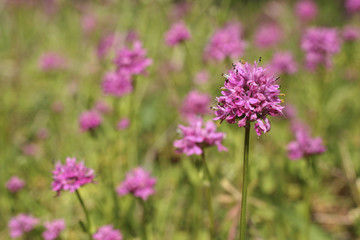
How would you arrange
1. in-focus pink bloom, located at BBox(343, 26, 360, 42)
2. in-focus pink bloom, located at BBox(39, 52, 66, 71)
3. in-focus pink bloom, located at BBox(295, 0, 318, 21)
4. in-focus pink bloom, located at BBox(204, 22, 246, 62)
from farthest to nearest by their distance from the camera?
in-focus pink bloom, located at BBox(295, 0, 318, 21), in-focus pink bloom, located at BBox(39, 52, 66, 71), in-focus pink bloom, located at BBox(343, 26, 360, 42), in-focus pink bloom, located at BBox(204, 22, 246, 62)

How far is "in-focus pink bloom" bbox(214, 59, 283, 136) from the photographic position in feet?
4.17

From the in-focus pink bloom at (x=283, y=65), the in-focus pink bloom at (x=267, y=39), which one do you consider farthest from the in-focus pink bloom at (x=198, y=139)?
the in-focus pink bloom at (x=267, y=39)

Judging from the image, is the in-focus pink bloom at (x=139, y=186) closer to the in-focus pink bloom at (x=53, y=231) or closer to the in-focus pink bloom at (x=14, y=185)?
the in-focus pink bloom at (x=53, y=231)

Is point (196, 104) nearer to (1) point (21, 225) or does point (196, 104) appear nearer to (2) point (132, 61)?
(2) point (132, 61)

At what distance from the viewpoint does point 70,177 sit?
186 cm

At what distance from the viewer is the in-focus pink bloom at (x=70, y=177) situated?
72.0 inches

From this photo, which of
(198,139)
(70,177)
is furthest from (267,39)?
(70,177)

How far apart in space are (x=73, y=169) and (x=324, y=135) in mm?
2730

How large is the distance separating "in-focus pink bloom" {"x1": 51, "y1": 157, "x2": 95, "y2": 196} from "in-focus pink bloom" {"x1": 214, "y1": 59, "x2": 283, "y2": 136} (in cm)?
85

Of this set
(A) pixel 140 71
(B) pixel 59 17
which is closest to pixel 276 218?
(A) pixel 140 71

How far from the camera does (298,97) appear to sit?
4652mm

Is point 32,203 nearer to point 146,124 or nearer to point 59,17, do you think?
point 146,124

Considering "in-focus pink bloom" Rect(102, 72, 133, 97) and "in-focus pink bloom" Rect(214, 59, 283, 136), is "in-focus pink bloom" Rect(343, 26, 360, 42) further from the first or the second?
"in-focus pink bloom" Rect(214, 59, 283, 136)

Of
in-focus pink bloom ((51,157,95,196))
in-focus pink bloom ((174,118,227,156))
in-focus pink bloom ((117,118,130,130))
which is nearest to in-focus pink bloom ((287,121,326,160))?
in-focus pink bloom ((174,118,227,156))
